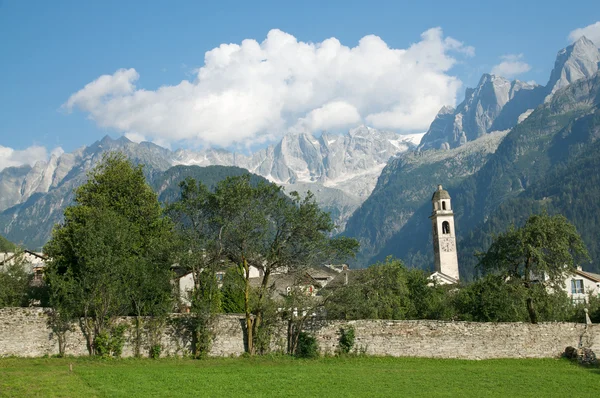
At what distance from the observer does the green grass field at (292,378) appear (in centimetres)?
2789

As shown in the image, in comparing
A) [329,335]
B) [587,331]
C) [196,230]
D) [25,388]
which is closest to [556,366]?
[587,331]

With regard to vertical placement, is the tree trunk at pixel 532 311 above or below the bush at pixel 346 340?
above

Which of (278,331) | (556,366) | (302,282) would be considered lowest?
(556,366)

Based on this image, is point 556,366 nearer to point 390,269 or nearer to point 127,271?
point 390,269

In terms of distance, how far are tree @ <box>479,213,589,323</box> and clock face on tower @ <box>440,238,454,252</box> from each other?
6041 cm

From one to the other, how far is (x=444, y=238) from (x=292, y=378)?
81871 millimetres

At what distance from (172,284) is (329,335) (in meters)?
12.3

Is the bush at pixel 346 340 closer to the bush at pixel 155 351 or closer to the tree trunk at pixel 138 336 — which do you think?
the bush at pixel 155 351

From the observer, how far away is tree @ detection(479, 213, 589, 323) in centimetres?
Result: 4631

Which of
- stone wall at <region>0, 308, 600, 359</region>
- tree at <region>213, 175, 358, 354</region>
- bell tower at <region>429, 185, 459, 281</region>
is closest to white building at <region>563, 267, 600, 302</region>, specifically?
bell tower at <region>429, 185, 459, 281</region>

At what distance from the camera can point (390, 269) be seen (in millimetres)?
57250

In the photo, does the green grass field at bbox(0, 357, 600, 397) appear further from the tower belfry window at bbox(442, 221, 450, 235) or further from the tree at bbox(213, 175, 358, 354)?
the tower belfry window at bbox(442, 221, 450, 235)

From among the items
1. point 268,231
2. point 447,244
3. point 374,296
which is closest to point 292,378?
point 268,231

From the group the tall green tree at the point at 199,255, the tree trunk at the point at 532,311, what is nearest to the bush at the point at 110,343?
the tall green tree at the point at 199,255
